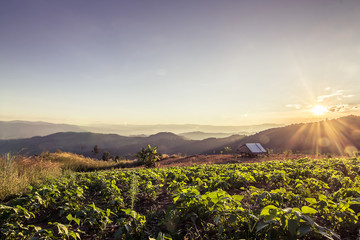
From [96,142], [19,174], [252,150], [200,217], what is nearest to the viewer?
[200,217]

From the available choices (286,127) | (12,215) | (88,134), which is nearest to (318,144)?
(286,127)

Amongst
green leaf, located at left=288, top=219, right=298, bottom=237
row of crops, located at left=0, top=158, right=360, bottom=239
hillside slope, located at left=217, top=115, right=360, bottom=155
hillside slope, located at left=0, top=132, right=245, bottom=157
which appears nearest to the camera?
green leaf, located at left=288, top=219, right=298, bottom=237

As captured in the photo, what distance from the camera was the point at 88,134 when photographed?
543 feet

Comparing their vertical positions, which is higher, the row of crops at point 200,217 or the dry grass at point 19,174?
the row of crops at point 200,217

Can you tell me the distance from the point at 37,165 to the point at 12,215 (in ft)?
28.9

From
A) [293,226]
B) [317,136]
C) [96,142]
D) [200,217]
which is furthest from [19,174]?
[96,142]

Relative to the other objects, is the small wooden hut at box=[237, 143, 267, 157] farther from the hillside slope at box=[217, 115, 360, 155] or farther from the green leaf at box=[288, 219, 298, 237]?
the hillside slope at box=[217, 115, 360, 155]

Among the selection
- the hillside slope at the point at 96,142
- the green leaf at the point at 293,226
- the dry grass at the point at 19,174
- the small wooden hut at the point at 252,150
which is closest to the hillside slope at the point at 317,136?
the small wooden hut at the point at 252,150

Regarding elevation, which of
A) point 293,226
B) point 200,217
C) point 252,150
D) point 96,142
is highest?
point 293,226

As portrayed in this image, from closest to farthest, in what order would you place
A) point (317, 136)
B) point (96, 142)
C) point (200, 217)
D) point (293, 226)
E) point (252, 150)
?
point (293, 226)
point (200, 217)
point (252, 150)
point (317, 136)
point (96, 142)

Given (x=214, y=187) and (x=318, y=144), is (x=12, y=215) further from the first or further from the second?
(x=318, y=144)

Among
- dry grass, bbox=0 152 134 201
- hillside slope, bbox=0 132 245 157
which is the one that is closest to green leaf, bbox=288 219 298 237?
dry grass, bbox=0 152 134 201

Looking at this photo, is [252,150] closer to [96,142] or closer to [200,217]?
[200,217]

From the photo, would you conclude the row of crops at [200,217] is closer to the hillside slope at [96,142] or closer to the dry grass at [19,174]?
the dry grass at [19,174]
